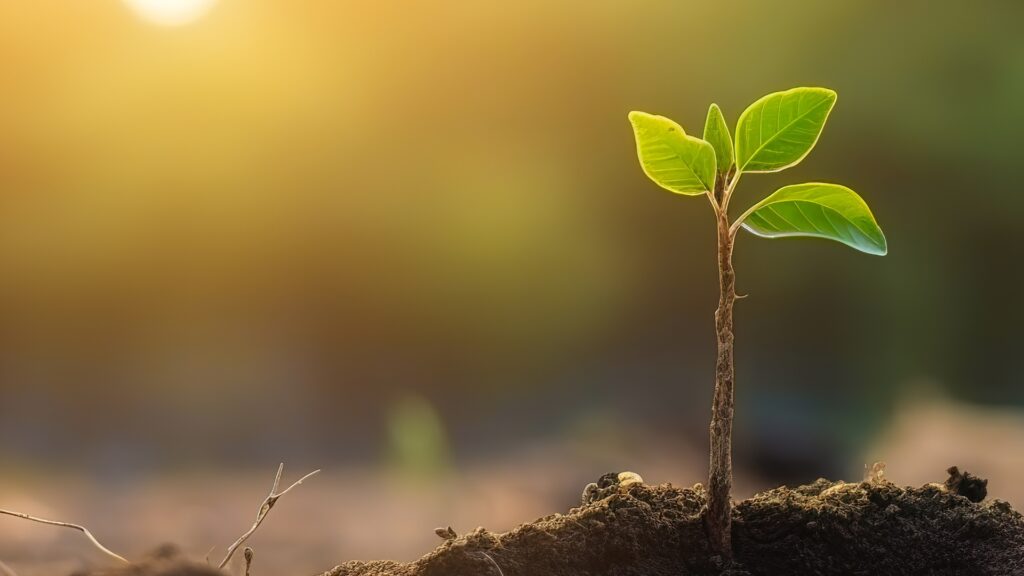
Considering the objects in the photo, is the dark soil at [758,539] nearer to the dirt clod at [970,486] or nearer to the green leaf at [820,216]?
the dirt clod at [970,486]

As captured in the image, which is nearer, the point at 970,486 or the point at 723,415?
the point at 723,415

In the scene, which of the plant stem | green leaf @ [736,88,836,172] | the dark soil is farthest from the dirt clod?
green leaf @ [736,88,836,172]

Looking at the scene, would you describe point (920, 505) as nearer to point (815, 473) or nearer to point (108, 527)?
point (815, 473)

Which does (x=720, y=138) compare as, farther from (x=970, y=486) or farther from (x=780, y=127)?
(x=970, y=486)

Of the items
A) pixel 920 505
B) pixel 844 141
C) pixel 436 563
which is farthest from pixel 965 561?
pixel 844 141

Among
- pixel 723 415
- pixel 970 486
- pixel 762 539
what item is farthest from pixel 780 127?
pixel 970 486
